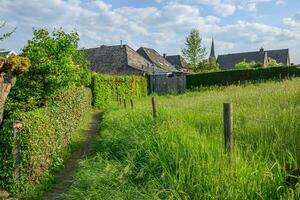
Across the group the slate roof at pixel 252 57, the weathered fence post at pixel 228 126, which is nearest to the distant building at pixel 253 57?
the slate roof at pixel 252 57

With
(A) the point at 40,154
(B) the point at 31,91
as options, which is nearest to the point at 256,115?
(A) the point at 40,154

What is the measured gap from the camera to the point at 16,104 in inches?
385

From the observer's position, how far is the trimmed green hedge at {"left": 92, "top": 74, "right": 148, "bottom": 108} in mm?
27812

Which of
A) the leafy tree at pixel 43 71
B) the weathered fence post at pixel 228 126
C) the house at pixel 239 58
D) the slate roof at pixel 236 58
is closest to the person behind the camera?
the weathered fence post at pixel 228 126

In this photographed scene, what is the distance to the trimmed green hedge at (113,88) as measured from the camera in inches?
1095

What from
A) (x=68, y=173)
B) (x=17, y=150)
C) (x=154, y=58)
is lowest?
(x=68, y=173)

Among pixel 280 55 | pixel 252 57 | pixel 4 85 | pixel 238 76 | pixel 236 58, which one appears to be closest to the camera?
pixel 4 85

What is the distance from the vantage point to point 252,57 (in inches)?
3233

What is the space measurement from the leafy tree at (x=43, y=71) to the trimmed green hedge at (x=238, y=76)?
2205 cm

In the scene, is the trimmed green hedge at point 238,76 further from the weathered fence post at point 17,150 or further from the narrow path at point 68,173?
the weathered fence post at point 17,150

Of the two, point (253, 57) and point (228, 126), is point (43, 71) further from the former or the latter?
point (253, 57)

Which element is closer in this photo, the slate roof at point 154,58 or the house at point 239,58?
the slate roof at point 154,58

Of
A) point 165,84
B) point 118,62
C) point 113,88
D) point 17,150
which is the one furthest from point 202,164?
point 118,62

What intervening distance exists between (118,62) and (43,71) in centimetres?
3687
